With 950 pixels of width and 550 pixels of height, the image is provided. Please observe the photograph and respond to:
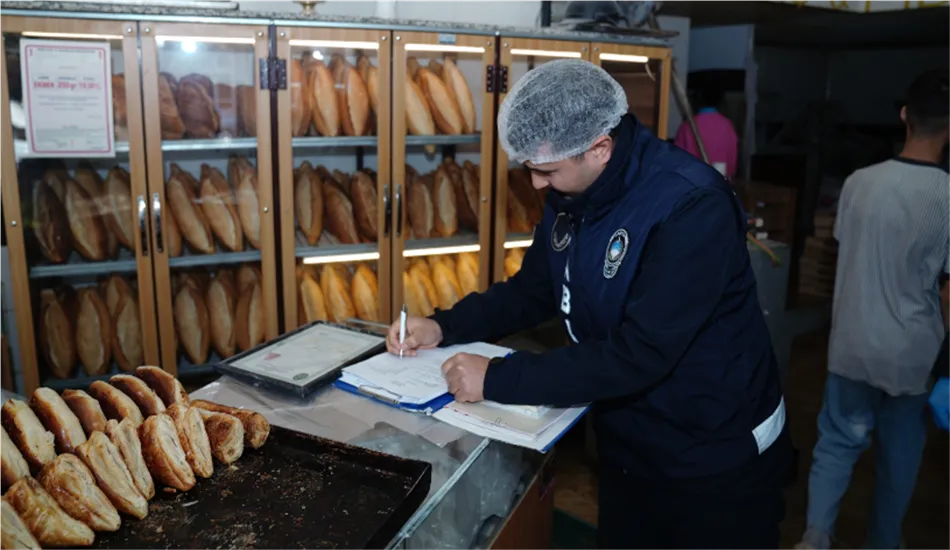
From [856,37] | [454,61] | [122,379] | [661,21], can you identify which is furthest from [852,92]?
[122,379]

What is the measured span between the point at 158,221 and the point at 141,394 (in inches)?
53.9

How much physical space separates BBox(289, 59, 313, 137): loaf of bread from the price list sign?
59cm

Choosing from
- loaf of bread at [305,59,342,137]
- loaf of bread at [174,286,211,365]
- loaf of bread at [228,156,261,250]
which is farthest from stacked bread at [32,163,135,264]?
loaf of bread at [305,59,342,137]

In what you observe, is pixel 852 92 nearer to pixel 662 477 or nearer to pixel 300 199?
pixel 300 199

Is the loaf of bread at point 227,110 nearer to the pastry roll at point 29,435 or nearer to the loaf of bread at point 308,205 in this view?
the loaf of bread at point 308,205

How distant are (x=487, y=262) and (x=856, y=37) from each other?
5.13m

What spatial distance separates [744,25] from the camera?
518cm

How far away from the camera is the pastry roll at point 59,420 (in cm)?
111

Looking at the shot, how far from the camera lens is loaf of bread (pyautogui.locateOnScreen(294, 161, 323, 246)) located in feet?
9.20

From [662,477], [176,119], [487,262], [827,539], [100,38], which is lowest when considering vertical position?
[827,539]

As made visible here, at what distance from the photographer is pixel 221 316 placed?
276 cm

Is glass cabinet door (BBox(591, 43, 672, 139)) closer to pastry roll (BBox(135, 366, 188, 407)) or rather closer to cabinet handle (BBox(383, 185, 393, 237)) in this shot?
cabinet handle (BBox(383, 185, 393, 237))

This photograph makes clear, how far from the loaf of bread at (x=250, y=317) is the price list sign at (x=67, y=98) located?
0.69 meters

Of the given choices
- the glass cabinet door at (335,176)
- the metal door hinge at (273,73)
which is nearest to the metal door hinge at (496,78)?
the glass cabinet door at (335,176)
